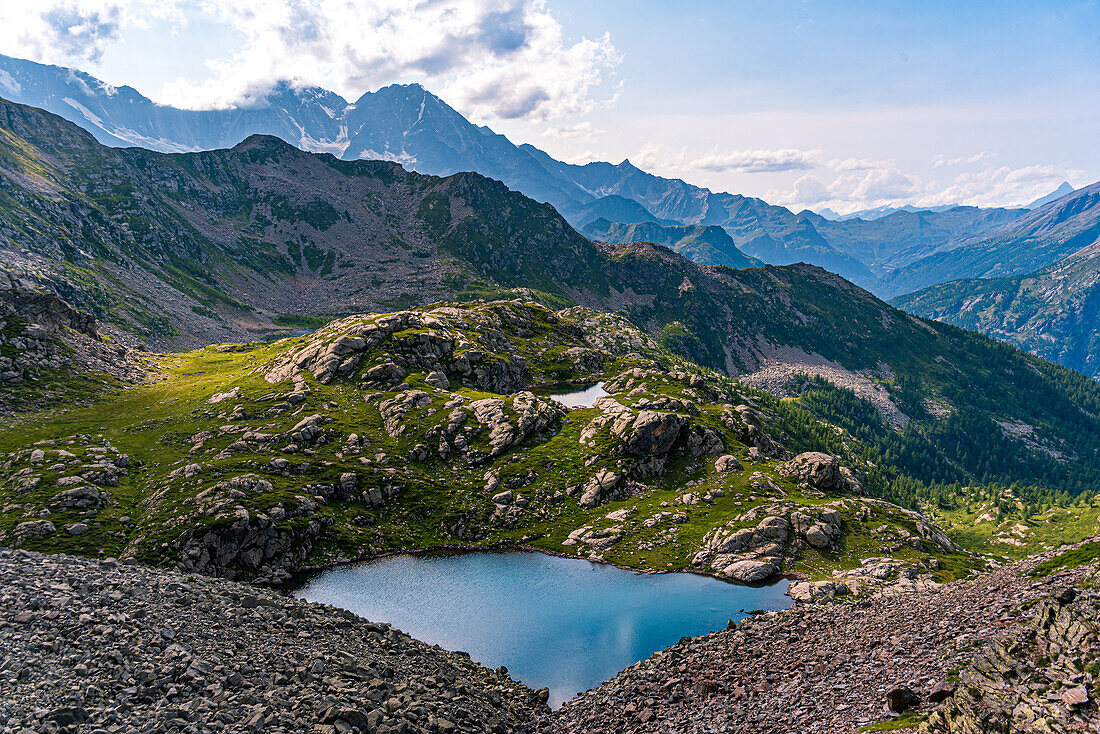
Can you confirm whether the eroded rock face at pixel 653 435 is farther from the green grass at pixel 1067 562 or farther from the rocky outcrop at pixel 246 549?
the rocky outcrop at pixel 246 549

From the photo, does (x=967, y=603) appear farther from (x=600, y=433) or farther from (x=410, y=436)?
(x=410, y=436)

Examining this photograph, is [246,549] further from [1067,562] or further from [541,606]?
[1067,562]

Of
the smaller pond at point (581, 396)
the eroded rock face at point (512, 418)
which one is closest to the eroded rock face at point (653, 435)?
the eroded rock face at point (512, 418)

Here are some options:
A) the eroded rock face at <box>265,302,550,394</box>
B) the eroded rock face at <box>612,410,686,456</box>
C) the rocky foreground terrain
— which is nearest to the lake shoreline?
the rocky foreground terrain

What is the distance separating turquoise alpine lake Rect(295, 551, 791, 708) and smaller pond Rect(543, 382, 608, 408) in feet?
231

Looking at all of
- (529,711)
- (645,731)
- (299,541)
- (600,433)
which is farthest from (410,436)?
(645,731)

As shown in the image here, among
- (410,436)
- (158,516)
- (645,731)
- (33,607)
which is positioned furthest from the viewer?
(410,436)

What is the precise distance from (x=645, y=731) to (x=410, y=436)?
7817cm

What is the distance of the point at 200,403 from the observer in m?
119

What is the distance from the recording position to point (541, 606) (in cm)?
7125

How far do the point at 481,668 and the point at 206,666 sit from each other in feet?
92.5

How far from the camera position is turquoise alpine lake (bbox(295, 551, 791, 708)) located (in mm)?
59938

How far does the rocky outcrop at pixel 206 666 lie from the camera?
3244 centimetres

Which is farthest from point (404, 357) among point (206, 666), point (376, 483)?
point (206, 666)
